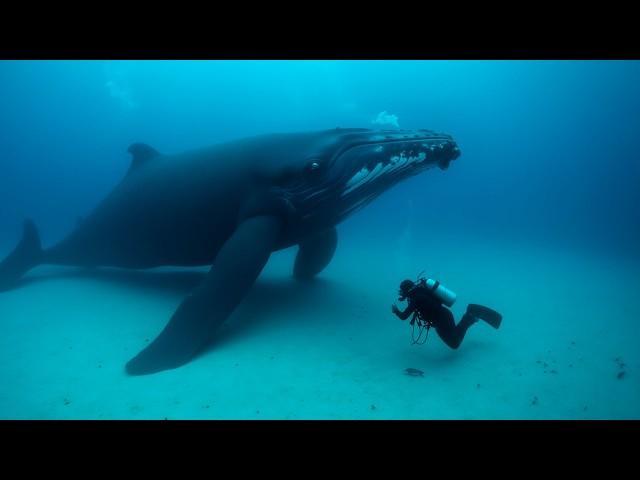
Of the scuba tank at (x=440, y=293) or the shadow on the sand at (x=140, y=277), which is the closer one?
the scuba tank at (x=440, y=293)

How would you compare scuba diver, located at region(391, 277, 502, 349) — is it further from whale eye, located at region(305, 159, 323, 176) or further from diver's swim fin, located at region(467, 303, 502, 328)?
whale eye, located at region(305, 159, 323, 176)

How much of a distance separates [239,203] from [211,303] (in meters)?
2.14

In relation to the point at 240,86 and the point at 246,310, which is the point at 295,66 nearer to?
the point at 240,86

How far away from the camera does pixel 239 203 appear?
23.8 ft

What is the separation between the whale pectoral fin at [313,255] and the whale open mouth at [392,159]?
10.8 ft

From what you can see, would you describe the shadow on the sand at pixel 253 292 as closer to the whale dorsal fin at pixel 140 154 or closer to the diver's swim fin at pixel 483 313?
the diver's swim fin at pixel 483 313

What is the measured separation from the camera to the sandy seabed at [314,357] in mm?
4621

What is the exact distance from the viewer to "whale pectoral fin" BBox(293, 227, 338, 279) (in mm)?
10031

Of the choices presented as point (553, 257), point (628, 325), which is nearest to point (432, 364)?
point (628, 325)

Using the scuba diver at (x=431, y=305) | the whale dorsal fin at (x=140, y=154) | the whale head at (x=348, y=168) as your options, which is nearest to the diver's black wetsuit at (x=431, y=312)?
the scuba diver at (x=431, y=305)

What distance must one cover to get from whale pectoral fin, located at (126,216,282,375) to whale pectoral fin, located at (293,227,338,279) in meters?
3.53

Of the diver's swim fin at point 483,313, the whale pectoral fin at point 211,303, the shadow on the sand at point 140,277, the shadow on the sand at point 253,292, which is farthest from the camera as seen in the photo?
the shadow on the sand at point 140,277

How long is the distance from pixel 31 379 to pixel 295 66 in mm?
66359
